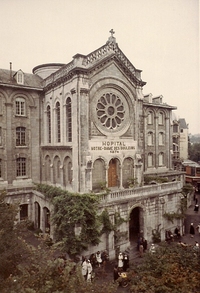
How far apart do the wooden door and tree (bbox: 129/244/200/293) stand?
11.9 metres

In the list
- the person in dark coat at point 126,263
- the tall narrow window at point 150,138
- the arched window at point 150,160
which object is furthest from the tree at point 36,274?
the tall narrow window at point 150,138

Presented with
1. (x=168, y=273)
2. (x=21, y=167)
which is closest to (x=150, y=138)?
(x=21, y=167)

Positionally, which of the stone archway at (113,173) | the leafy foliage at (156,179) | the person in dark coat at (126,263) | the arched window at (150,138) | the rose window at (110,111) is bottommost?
the person in dark coat at (126,263)

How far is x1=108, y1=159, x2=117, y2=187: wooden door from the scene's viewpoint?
79.4ft

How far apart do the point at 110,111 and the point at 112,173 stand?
664 centimetres

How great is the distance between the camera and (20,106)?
2603 cm

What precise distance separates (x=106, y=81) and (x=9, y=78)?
11730 mm

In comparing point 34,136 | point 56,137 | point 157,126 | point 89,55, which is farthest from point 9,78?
point 157,126

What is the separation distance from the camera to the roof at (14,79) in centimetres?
2547

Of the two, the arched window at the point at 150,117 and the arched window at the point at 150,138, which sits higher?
the arched window at the point at 150,117

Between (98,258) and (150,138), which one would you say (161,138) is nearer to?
(150,138)

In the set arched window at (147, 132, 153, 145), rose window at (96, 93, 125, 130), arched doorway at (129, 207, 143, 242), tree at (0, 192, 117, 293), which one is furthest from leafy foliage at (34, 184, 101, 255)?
arched window at (147, 132, 153, 145)

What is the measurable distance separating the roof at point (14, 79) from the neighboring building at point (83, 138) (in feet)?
0.39

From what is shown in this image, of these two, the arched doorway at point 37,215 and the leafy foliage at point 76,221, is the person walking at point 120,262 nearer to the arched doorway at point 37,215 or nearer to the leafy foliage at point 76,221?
the leafy foliage at point 76,221
